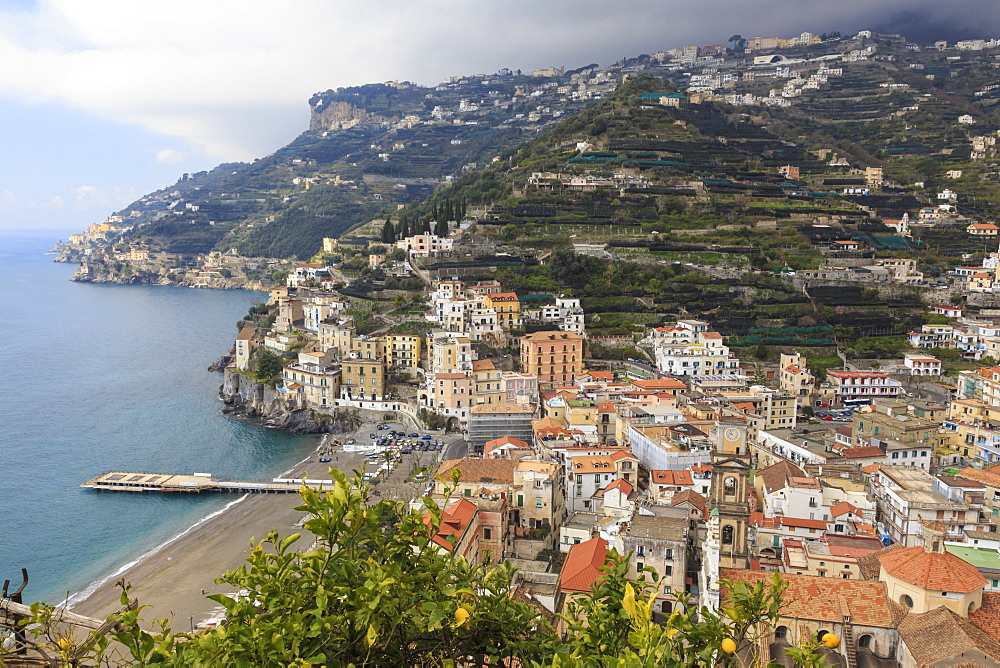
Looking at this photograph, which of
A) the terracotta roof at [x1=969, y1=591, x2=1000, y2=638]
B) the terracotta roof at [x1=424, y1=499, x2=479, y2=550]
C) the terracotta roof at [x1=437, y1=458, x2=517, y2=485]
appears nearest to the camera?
the terracotta roof at [x1=969, y1=591, x2=1000, y2=638]

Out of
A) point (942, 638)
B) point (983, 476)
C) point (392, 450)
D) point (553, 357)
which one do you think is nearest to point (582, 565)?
point (942, 638)

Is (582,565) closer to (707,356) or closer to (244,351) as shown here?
(707,356)

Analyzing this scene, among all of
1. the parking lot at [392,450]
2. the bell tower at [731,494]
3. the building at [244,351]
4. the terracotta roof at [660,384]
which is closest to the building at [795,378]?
the terracotta roof at [660,384]

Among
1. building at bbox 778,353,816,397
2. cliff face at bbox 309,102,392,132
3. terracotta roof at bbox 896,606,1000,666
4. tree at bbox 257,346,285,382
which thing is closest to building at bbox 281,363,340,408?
tree at bbox 257,346,285,382

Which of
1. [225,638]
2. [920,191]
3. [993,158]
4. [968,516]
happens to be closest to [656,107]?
[920,191]

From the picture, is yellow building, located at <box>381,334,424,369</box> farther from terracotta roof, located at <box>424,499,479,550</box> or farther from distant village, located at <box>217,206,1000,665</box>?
terracotta roof, located at <box>424,499,479,550</box>

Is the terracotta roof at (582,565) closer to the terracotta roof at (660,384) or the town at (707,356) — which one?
the town at (707,356)

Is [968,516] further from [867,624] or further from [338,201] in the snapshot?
[338,201]
